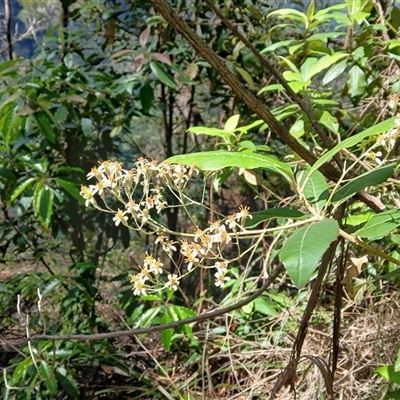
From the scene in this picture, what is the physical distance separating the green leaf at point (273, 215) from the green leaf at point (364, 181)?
0.14 ft

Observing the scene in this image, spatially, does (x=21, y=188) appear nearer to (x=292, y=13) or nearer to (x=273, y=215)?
(x=292, y=13)

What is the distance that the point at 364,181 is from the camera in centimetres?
52

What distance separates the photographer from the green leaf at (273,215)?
540mm

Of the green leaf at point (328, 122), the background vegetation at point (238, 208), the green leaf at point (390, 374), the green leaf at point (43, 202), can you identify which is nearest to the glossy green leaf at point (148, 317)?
the background vegetation at point (238, 208)

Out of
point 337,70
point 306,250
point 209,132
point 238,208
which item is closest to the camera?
point 306,250

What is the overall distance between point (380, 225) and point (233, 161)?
160 millimetres

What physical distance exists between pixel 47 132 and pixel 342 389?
3.00ft

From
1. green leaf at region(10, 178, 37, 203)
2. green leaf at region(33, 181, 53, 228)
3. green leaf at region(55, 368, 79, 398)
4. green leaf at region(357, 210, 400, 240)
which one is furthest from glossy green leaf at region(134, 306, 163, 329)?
green leaf at region(357, 210, 400, 240)

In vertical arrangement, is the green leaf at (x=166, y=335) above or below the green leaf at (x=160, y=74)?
below

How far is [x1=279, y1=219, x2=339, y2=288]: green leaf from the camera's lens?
39cm

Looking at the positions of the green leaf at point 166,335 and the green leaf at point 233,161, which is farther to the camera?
the green leaf at point 166,335

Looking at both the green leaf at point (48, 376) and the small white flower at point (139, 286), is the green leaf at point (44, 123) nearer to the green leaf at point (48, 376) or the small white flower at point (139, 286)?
the green leaf at point (48, 376)

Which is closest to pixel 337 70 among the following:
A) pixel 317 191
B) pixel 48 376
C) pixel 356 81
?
pixel 356 81

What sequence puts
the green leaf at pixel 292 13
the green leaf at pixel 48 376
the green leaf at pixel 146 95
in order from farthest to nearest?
1. the green leaf at pixel 146 95
2. the green leaf at pixel 48 376
3. the green leaf at pixel 292 13
